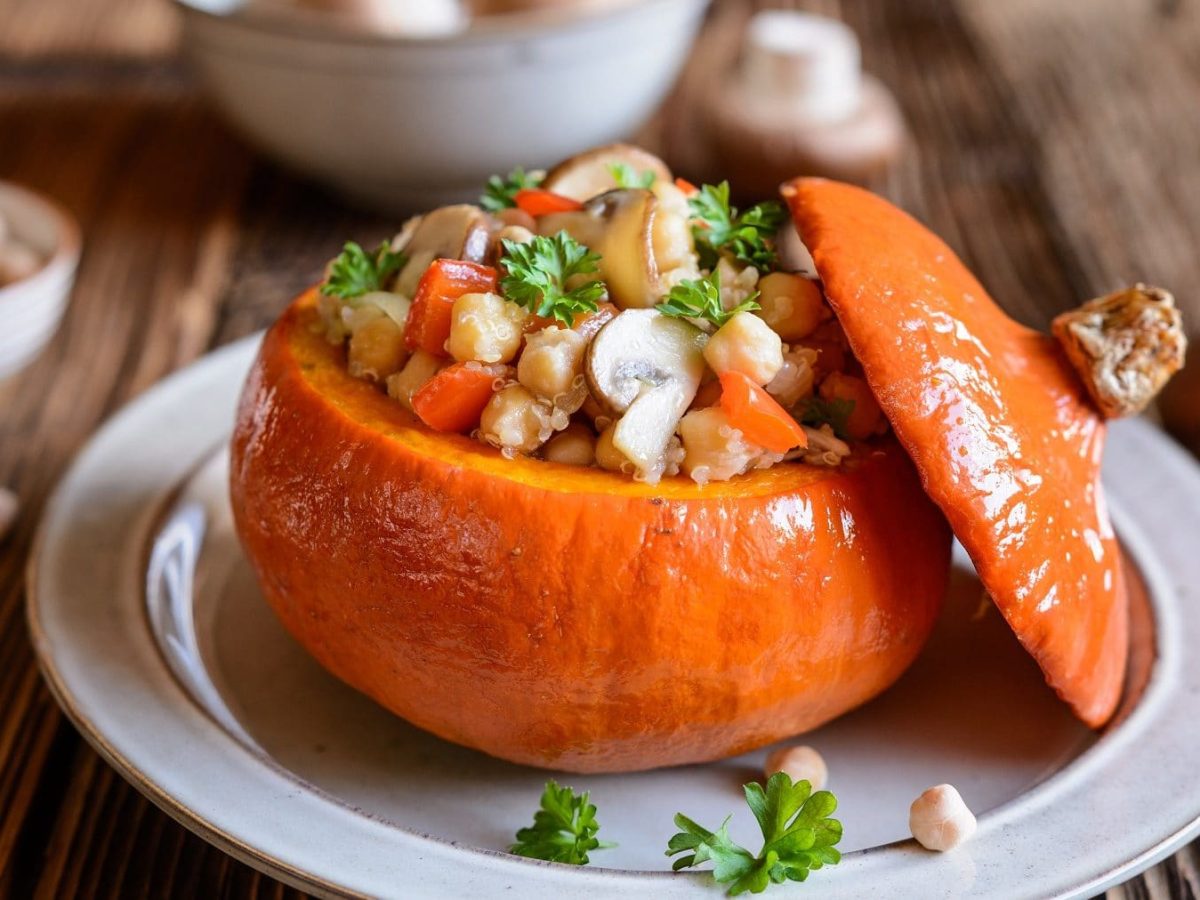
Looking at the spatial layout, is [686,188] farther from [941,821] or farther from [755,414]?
[941,821]

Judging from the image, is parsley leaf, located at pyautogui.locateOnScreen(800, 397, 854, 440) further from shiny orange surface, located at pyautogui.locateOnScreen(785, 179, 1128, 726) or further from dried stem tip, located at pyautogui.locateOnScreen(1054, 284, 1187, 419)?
dried stem tip, located at pyautogui.locateOnScreen(1054, 284, 1187, 419)

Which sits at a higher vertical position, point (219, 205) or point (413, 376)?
point (413, 376)

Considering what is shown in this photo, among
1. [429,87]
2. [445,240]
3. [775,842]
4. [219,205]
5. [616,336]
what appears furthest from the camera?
[219,205]

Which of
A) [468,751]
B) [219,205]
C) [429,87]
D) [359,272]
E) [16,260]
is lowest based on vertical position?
[219,205]

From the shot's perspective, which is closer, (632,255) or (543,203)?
(632,255)

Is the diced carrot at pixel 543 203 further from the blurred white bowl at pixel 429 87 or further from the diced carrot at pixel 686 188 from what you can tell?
the blurred white bowl at pixel 429 87

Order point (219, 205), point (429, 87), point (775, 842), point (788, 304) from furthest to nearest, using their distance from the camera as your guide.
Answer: point (219, 205) < point (429, 87) < point (788, 304) < point (775, 842)

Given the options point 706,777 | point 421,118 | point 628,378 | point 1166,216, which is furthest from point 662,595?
point 1166,216

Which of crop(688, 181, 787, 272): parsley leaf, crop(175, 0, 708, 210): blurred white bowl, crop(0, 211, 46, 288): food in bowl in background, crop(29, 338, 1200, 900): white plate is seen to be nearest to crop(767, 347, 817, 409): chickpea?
crop(688, 181, 787, 272): parsley leaf

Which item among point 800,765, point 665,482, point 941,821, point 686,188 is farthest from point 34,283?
point 941,821
